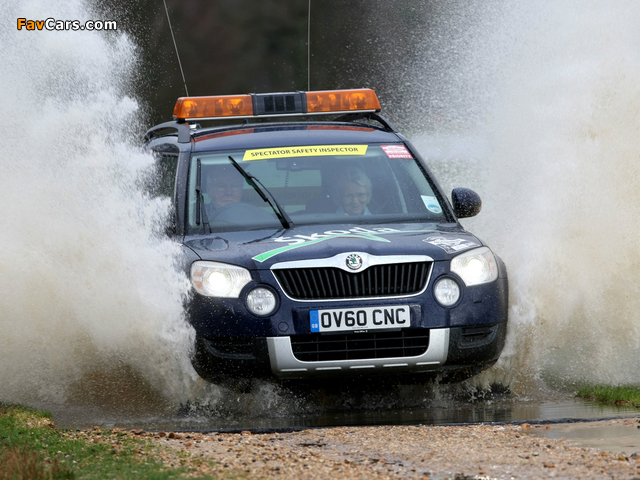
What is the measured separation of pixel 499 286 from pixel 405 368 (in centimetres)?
82

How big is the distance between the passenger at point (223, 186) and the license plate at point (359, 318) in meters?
1.53

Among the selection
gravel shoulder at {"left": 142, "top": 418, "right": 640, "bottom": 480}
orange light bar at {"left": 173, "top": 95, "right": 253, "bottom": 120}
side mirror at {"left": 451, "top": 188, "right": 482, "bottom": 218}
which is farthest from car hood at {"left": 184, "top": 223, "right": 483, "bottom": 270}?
orange light bar at {"left": 173, "top": 95, "right": 253, "bottom": 120}

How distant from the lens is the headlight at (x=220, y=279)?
21.1ft

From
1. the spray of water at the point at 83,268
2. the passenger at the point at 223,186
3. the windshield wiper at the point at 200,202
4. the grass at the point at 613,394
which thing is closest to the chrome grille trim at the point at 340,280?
the spray of water at the point at 83,268

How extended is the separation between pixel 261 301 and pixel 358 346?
62 centimetres

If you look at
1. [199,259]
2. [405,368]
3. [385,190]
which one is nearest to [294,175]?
[385,190]

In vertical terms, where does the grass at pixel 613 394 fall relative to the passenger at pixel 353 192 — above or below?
below

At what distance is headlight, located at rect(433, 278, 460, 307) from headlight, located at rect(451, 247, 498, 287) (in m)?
0.08

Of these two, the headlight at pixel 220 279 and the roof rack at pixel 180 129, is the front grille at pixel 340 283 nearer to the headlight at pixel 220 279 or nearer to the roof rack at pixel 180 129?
the headlight at pixel 220 279

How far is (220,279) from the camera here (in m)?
6.46

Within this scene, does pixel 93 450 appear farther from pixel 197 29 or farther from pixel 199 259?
pixel 197 29

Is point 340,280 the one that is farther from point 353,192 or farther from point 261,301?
point 353,192

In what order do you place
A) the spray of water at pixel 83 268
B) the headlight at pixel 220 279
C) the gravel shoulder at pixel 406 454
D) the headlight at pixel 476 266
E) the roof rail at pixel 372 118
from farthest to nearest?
the roof rail at pixel 372 118 → the spray of water at pixel 83 268 → the headlight at pixel 476 266 → the headlight at pixel 220 279 → the gravel shoulder at pixel 406 454

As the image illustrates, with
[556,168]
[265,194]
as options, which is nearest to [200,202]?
[265,194]
